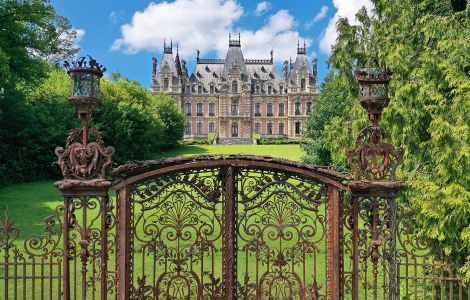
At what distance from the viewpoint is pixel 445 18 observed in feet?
20.6

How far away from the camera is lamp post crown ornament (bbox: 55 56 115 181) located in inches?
183

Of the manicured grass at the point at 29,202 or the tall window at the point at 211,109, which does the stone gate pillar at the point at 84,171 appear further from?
the tall window at the point at 211,109

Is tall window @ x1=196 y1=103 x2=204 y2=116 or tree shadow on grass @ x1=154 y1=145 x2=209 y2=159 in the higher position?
tall window @ x1=196 y1=103 x2=204 y2=116

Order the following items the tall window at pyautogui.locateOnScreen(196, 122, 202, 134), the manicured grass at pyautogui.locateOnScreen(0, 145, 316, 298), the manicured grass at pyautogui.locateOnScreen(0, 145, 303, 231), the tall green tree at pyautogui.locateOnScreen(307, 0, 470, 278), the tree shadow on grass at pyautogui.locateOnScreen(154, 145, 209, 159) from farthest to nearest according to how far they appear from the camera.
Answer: the tall window at pyautogui.locateOnScreen(196, 122, 202, 134)
the tree shadow on grass at pyautogui.locateOnScreen(154, 145, 209, 159)
the manicured grass at pyautogui.locateOnScreen(0, 145, 303, 231)
the manicured grass at pyautogui.locateOnScreen(0, 145, 316, 298)
the tall green tree at pyautogui.locateOnScreen(307, 0, 470, 278)

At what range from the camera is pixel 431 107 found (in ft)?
20.1

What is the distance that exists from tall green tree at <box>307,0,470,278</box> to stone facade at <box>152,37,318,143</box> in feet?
168

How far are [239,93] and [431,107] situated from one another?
176ft

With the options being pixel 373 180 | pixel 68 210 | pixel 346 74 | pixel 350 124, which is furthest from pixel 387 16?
pixel 68 210

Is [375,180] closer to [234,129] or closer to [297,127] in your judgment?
[234,129]

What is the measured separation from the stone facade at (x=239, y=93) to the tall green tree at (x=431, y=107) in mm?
51111

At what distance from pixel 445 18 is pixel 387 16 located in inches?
68.4

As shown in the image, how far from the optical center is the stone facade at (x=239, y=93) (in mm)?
59188

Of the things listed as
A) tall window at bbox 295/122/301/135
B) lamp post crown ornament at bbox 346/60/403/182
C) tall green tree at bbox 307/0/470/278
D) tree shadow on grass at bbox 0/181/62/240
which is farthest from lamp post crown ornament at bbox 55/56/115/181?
tall window at bbox 295/122/301/135

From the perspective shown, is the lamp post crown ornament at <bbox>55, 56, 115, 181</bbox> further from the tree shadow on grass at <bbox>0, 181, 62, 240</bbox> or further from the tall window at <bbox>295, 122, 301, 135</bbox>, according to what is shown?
the tall window at <bbox>295, 122, 301, 135</bbox>
